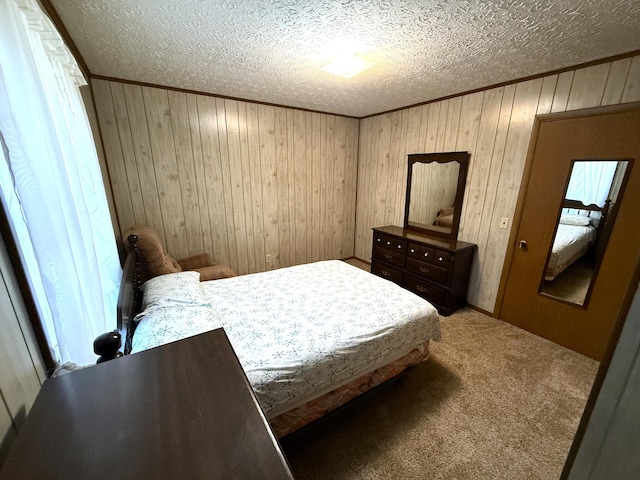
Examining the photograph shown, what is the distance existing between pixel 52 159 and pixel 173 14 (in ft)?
3.61

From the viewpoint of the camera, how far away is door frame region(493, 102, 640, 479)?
0.57 m

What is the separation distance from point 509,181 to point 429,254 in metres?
1.07

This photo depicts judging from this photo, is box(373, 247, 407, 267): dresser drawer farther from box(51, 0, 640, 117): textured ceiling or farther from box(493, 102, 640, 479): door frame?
box(51, 0, 640, 117): textured ceiling

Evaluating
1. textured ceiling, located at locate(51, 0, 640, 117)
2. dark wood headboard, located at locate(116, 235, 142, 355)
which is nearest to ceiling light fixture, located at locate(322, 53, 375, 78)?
textured ceiling, located at locate(51, 0, 640, 117)

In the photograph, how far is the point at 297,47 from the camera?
1803mm

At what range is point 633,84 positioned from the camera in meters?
1.80

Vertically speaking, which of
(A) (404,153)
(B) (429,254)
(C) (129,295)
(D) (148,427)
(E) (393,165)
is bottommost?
(B) (429,254)

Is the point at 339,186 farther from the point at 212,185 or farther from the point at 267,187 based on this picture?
the point at 212,185

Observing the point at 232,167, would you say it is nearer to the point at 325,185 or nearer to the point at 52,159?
the point at 325,185

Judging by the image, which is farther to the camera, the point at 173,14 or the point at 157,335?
the point at 173,14

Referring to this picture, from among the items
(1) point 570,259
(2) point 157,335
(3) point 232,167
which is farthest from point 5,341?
(1) point 570,259

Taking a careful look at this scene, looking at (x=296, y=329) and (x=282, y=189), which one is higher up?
(x=282, y=189)

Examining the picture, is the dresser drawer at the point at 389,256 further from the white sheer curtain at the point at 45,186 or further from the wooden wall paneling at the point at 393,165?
the white sheer curtain at the point at 45,186

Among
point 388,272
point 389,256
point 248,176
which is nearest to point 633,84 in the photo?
point 389,256
